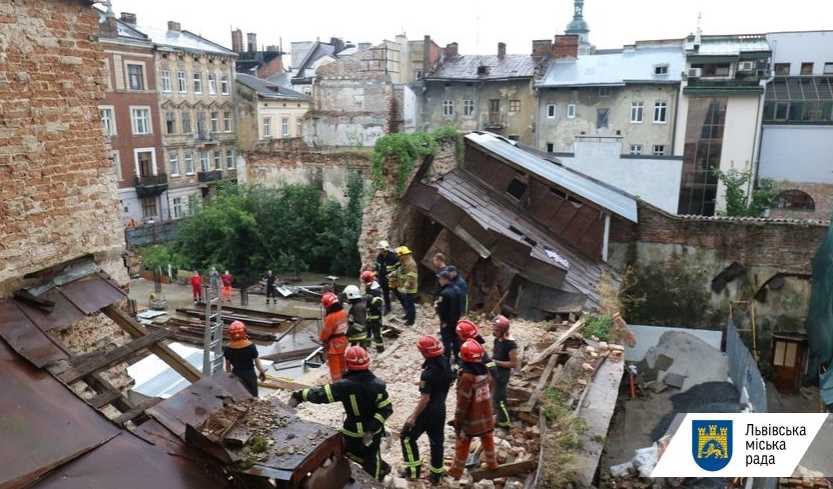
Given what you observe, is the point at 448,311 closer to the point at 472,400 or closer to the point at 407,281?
the point at 407,281

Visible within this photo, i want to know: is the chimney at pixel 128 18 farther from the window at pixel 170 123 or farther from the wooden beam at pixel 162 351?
the wooden beam at pixel 162 351

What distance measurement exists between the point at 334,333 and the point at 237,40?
147ft

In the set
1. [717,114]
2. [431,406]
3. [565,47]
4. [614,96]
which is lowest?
[431,406]

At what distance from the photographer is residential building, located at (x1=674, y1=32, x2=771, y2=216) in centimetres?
2823

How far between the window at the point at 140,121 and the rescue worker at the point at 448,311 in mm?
27435

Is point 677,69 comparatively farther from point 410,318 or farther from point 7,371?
point 7,371

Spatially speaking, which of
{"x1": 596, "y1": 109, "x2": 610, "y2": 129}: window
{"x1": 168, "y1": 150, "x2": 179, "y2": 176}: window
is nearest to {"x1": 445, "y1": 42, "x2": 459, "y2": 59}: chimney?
{"x1": 596, "y1": 109, "x2": 610, "y2": 129}: window

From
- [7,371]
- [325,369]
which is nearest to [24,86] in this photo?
[7,371]

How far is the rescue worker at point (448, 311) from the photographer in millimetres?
8289

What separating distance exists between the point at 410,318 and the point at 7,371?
703 cm

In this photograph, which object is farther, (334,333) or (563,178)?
(563,178)

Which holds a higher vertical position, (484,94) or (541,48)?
(541,48)

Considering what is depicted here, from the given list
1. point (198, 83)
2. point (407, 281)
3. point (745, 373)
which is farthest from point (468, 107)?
point (745, 373)

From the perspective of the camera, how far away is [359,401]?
542 cm
